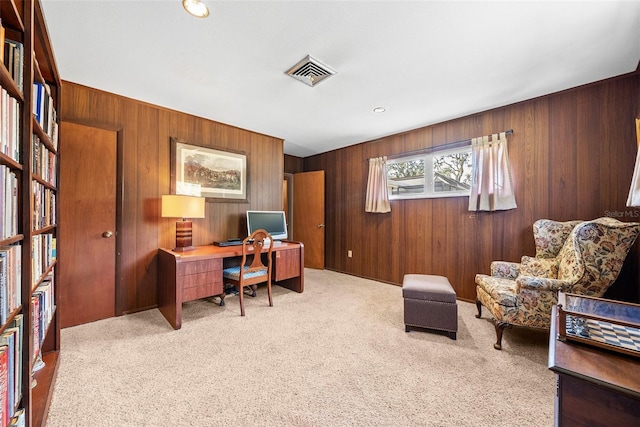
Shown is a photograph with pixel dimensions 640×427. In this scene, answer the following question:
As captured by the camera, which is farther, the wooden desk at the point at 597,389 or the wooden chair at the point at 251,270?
the wooden chair at the point at 251,270

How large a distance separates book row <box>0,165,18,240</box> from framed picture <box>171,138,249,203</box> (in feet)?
6.97

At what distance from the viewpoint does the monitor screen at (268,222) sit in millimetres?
3387

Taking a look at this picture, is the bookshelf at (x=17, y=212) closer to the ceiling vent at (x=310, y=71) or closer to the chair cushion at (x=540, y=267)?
the ceiling vent at (x=310, y=71)

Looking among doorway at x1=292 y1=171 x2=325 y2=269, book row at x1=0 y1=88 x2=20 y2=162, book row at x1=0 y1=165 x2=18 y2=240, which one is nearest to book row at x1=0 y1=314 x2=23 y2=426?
book row at x1=0 y1=165 x2=18 y2=240

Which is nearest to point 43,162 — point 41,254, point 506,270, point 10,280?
point 41,254

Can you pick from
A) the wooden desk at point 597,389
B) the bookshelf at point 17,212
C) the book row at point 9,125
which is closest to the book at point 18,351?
the bookshelf at point 17,212

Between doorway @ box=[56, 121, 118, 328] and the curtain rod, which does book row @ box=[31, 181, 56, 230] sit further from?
the curtain rod

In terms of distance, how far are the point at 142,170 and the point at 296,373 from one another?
263cm

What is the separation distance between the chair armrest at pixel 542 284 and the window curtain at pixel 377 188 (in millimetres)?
2098

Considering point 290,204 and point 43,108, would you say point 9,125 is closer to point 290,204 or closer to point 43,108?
point 43,108

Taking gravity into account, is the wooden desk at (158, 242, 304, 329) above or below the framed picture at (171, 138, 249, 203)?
below

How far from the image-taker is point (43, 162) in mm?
1477

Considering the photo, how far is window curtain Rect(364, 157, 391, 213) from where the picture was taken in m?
3.92

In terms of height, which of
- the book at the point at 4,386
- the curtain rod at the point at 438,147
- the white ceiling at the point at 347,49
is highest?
the white ceiling at the point at 347,49
